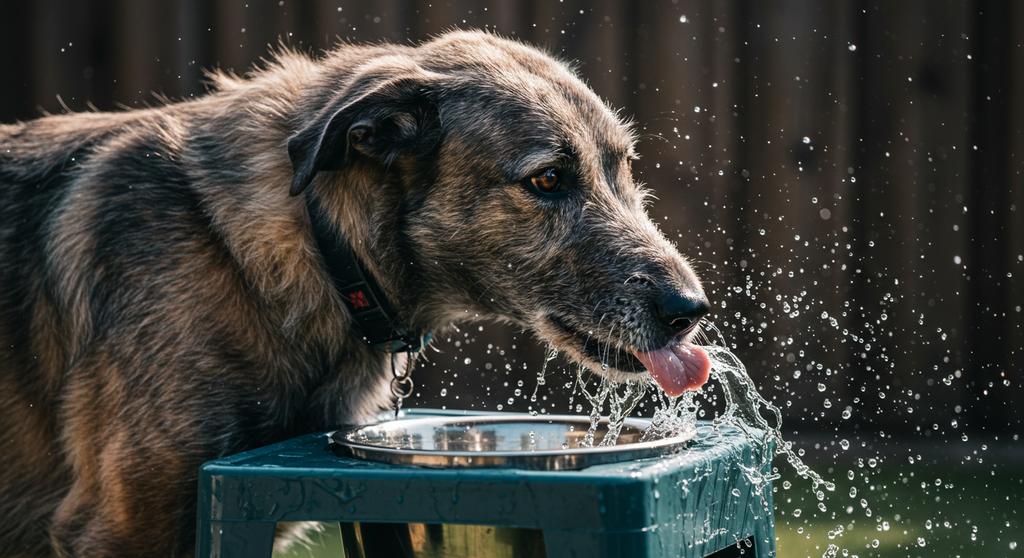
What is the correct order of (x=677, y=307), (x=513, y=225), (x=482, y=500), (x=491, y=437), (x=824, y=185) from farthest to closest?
1. (x=824, y=185)
2. (x=491, y=437)
3. (x=513, y=225)
4. (x=677, y=307)
5. (x=482, y=500)

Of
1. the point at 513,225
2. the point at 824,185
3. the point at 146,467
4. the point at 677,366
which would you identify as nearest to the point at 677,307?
the point at 677,366

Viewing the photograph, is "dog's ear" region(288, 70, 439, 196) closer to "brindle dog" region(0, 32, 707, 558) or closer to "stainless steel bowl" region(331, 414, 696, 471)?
"brindle dog" region(0, 32, 707, 558)

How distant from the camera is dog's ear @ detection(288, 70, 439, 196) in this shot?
2.78 metres

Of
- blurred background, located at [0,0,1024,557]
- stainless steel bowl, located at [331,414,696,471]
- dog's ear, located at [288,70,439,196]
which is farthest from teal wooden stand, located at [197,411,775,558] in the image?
blurred background, located at [0,0,1024,557]

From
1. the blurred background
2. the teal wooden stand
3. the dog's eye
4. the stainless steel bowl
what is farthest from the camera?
the blurred background

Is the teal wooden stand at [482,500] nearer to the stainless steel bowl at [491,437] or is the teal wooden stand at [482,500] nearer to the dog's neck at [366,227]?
the stainless steel bowl at [491,437]

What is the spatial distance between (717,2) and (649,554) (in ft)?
15.1

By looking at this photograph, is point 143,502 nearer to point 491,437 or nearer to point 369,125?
point 491,437

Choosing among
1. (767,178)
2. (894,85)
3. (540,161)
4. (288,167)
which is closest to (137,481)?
(288,167)

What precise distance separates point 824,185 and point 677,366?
11.8ft

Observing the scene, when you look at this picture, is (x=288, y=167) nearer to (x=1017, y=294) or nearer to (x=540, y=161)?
(x=540, y=161)

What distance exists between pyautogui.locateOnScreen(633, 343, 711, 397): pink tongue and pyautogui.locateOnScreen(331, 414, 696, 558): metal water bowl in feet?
0.43

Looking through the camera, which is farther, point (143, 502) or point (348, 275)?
point (348, 275)

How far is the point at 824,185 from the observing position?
623 cm
